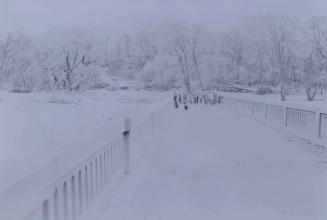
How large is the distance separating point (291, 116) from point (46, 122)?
5.39 meters

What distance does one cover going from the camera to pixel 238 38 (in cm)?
509

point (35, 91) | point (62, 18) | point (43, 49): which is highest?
point (62, 18)

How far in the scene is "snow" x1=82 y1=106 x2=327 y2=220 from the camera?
250cm

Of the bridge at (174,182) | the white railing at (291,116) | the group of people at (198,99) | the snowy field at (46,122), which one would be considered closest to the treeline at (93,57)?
the snowy field at (46,122)

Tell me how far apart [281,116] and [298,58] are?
9.26 feet

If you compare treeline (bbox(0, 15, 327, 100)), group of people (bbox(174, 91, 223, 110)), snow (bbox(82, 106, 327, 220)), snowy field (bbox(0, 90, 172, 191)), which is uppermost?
treeline (bbox(0, 15, 327, 100))

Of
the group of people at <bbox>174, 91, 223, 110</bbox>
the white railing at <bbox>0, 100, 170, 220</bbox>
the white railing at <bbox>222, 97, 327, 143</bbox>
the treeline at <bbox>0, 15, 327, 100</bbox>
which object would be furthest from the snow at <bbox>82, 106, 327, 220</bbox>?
the group of people at <bbox>174, 91, 223, 110</bbox>

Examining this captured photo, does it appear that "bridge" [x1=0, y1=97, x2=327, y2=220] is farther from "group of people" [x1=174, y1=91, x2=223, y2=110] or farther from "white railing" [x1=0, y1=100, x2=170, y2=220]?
"group of people" [x1=174, y1=91, x2=223, y2=110]

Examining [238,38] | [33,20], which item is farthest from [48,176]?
[238,38]

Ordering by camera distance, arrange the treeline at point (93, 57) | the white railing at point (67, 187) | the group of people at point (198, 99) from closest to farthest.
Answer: the white railing at point (67, 187)
the treeline at point (93, 57)
the group of people at point (198, 99)

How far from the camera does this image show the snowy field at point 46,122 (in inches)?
60.6

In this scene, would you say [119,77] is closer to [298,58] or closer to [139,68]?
[139,68]

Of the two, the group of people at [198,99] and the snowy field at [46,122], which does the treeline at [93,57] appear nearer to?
the snowy field at [46,122]

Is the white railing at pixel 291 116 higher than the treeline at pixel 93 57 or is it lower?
lower
